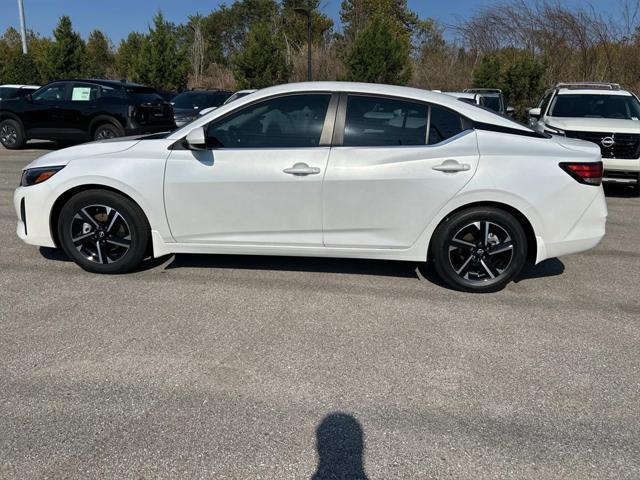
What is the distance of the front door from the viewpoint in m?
4.42

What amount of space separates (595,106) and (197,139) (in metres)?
8.78

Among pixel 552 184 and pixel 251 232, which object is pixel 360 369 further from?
pixel 552 184

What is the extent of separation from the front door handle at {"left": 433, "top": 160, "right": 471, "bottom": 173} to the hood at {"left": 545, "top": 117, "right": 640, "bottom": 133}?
231 inches

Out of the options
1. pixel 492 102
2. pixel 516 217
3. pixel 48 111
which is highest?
pixel 492 102

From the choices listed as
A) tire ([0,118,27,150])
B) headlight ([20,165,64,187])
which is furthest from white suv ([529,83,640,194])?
tire ([0,118,27,150])

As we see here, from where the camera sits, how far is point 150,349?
3.55 m

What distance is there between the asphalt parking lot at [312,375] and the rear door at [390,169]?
1.87 ft

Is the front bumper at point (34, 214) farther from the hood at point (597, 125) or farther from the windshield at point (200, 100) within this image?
the windshield at point (200, 100)

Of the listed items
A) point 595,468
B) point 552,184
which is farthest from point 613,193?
point 595,468

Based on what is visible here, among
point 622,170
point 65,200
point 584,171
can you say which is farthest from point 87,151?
point 622,170

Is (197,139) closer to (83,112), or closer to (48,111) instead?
(83,112)

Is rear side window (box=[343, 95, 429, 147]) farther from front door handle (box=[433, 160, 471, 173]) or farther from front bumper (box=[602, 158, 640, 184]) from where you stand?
front bumper (box=[602, 158, 640, 184])

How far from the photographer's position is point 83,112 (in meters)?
13.0

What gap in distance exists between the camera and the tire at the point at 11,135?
13836mm
